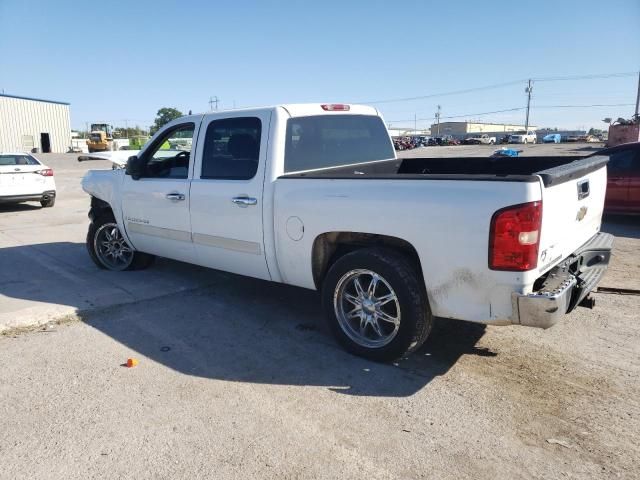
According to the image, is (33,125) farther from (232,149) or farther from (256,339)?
(256,339)

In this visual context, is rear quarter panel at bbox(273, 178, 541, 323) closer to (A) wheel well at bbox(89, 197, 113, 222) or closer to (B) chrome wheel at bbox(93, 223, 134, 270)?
(B) chrome wheel at bbox(93, 223, 134, 270)

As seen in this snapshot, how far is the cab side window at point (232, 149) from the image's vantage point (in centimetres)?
455

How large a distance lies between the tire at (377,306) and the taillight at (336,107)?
5.84 feet

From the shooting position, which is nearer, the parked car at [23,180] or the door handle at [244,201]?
the door handle at [244,201]

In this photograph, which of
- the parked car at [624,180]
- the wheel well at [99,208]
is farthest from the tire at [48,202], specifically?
the parked car at [624,180]

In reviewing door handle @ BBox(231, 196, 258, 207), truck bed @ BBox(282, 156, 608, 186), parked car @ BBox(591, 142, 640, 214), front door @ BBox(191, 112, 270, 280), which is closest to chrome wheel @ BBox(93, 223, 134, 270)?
front door @ BBox(191, 112, 270, 280)

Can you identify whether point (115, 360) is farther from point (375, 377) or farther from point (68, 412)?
point (375, 377)

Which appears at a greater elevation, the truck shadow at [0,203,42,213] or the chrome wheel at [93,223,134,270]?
the chrome wheel at [93,223,134,270]

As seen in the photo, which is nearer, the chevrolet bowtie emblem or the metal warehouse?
the chevrolet bowtie emblem

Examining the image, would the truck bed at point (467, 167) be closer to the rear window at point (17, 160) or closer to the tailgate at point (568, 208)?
the tailgate at point (568, 208)

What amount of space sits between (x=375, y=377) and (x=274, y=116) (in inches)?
92.5

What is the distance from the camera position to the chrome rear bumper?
3.12m

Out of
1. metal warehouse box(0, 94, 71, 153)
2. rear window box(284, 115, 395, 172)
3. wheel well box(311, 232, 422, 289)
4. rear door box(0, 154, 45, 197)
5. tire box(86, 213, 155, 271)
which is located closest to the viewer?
wheel well box(311, 232, 422, 289)

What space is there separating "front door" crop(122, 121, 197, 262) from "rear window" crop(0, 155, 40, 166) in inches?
329
